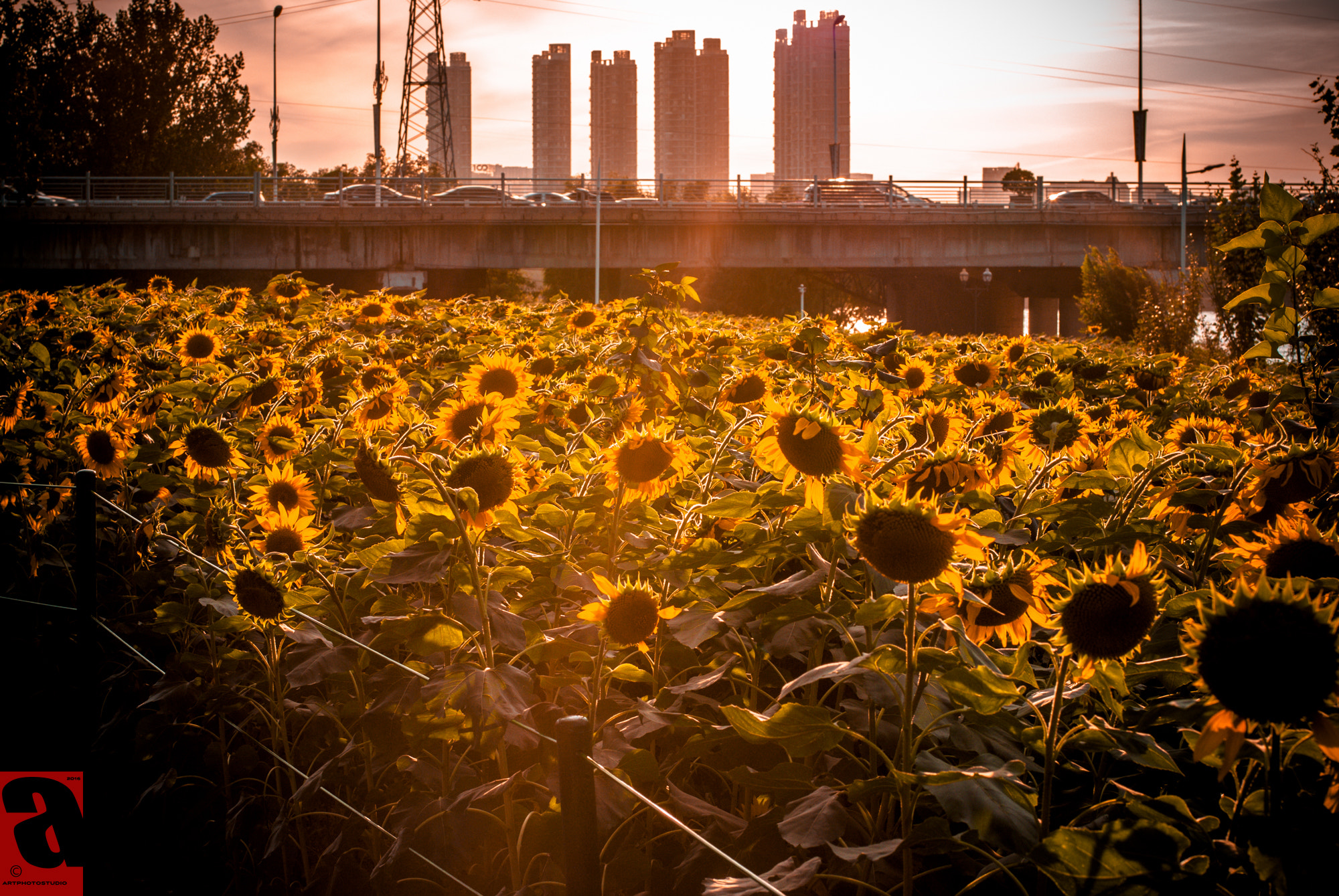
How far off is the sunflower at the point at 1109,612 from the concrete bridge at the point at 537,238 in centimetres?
3285

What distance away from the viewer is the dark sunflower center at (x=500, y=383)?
3461 mm

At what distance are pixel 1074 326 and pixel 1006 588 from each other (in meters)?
48.9

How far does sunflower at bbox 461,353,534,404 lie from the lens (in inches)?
136

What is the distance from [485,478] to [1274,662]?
63.5 inches

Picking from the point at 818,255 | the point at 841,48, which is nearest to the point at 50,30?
the point at 818,255

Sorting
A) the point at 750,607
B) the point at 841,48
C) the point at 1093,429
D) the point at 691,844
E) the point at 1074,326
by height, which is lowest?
the point at 691,844

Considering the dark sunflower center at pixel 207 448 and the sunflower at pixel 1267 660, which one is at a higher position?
the dark sunflower center at pixel 207 448

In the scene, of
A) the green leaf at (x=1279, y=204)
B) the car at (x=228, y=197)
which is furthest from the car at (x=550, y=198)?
the green leaf at (x=1279, y=204)

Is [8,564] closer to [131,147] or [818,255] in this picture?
[818,255]

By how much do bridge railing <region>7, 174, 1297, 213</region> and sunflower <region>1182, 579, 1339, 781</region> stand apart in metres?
35.9

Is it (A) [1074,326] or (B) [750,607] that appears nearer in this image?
(B) [750,607]

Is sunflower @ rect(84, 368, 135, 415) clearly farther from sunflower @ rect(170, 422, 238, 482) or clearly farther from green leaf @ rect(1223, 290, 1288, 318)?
green leaf @ rect(1223, 290, 1288, 318)

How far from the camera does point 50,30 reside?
55.1 metres

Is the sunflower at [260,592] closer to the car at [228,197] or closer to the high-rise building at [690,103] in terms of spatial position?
the car at [228,197]
